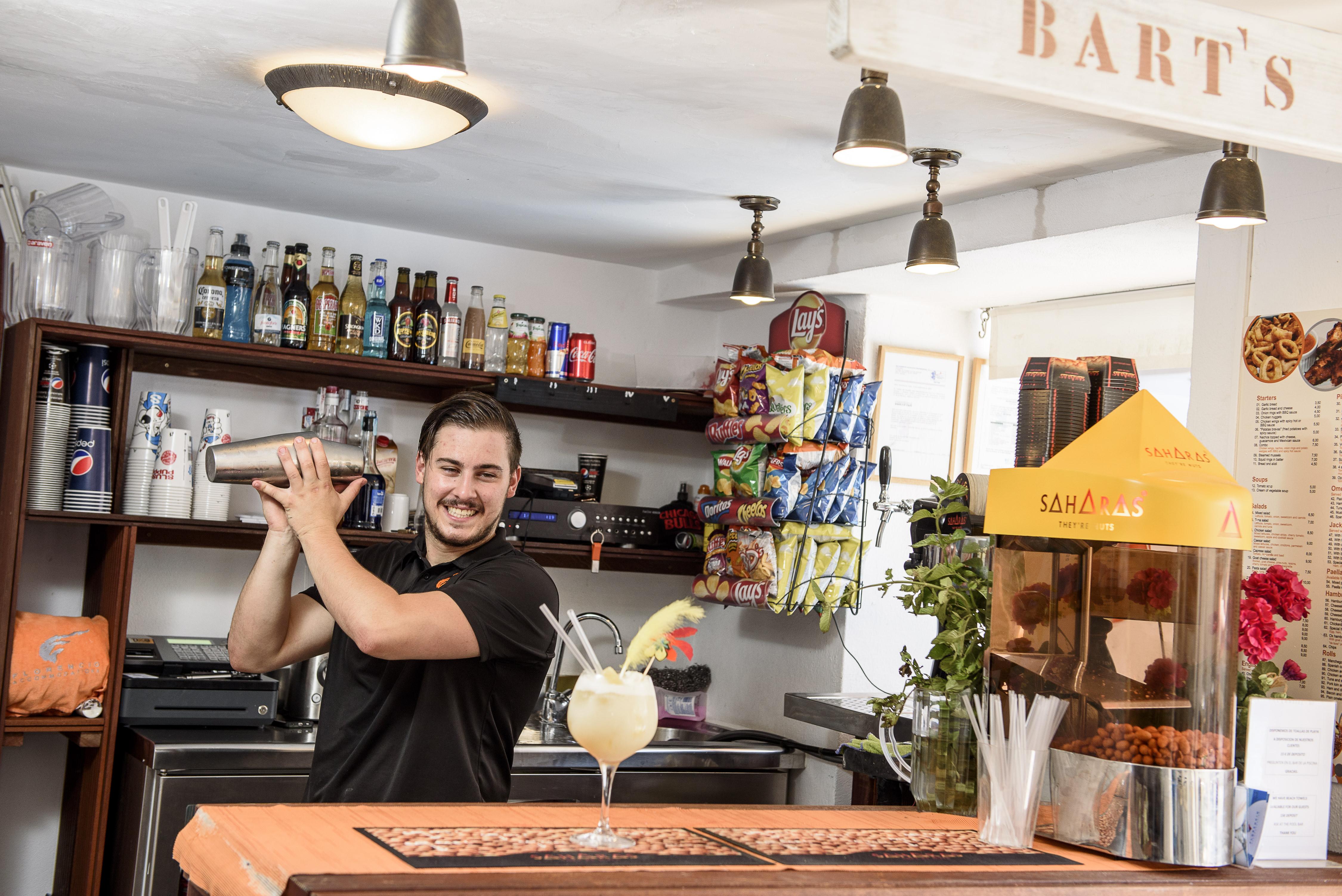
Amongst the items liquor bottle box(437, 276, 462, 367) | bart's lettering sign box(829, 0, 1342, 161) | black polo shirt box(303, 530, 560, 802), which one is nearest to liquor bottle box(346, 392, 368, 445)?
liquor bottle box(437, 276, 462, 367)

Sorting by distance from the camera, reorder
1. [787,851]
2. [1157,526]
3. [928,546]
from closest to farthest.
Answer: [787,851], [1157,526], [928,546]

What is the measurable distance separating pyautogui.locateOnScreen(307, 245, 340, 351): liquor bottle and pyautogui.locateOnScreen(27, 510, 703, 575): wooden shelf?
1.85 ft

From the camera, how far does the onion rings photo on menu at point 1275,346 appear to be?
8.07ft

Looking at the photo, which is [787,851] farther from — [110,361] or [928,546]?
[110,361]

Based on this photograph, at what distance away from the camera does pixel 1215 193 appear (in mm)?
2301

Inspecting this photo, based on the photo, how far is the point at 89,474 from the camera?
337cm

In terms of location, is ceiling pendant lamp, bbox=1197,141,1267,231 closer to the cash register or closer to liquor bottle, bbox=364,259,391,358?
liquor bottle, bbox=364,259,391,358

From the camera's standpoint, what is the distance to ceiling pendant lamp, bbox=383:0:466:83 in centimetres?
162

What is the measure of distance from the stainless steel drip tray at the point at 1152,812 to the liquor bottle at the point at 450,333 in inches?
104

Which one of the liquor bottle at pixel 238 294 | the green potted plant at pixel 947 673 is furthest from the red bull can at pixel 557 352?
the green potted plant at pixel 947 673

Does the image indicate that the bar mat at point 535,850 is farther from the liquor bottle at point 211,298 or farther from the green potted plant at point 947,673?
the liquor bottle at point 211,298

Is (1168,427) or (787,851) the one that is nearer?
(787,851)

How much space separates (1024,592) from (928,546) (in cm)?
115

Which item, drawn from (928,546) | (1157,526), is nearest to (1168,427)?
(1157,526)
